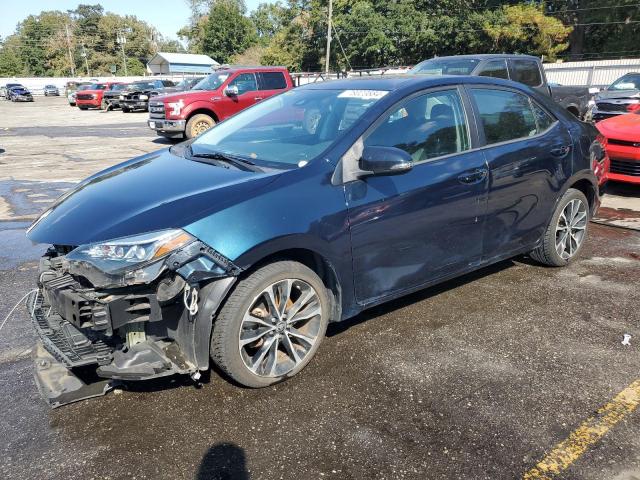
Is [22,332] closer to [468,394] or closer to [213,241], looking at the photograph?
[213,241]

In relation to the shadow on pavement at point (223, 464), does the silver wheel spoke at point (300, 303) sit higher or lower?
higher

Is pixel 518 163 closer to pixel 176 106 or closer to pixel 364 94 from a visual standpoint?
pixel 364 94

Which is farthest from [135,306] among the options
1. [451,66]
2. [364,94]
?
[451,66]

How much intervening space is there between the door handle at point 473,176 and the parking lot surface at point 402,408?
40.7 inches

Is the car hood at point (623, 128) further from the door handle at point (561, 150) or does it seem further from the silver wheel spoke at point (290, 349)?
the silver wheel spoke at point (290, 349)

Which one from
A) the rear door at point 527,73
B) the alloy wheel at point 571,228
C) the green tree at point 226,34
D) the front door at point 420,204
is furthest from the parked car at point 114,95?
the green tree at point 226,34

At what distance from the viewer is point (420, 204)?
3404 millimetres

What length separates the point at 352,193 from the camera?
3113 millimetres

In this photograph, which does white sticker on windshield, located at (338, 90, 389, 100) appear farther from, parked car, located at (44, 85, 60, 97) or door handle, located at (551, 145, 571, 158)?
parked car, located at (44, 85, 60, 97)

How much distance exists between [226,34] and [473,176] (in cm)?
8748

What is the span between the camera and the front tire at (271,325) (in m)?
2.75

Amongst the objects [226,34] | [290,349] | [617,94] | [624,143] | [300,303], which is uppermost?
[226,34]

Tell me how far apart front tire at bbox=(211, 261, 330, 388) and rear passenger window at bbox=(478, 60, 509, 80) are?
730cm

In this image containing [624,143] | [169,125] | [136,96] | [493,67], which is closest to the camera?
[624,143]
